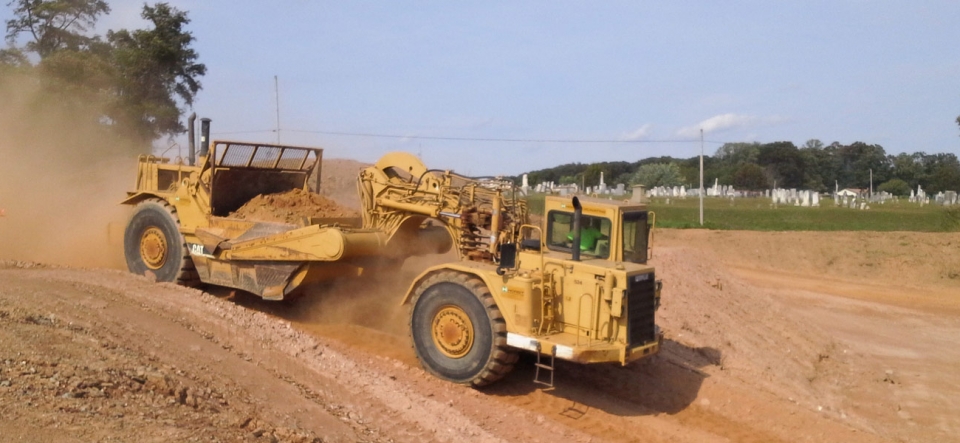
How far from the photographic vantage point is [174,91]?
92.8 ft

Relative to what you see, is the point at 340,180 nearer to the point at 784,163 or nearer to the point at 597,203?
the point at 597,203

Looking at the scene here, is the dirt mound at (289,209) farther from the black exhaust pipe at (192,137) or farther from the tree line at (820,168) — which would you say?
the tree line at (820,168)

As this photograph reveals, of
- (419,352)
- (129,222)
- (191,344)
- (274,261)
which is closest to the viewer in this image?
(191,344)

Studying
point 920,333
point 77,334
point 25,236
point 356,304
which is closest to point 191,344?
point 77,334

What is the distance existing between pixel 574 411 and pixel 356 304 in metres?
3.77

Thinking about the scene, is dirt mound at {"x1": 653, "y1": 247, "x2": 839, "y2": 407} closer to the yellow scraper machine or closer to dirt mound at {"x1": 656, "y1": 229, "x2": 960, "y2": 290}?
the yellow scraper machine

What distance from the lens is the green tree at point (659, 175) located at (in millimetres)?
61094

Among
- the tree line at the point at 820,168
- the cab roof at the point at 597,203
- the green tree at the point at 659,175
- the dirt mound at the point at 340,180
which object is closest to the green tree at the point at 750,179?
Answer: the tree line at the point at 820,168

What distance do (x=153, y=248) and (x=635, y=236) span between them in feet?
25.1

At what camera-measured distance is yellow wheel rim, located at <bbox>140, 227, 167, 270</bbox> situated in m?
12.5

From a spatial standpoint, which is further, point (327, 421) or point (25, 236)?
point (25, 236)

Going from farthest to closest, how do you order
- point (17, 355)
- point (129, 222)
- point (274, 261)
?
point (129, 222) → point (274, 261) → point (17, 355)

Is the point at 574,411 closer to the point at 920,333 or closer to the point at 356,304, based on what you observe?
the point at 356,304

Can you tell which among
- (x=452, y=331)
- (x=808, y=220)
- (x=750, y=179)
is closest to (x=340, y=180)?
(x=452, y=331)
